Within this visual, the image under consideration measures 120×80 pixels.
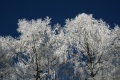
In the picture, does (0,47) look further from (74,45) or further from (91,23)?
(91,23)

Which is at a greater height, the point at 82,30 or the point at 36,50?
the point at 82,30

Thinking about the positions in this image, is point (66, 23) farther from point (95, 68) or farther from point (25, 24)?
point (95, 68)

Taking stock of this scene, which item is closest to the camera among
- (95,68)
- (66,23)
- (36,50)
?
(95,68)

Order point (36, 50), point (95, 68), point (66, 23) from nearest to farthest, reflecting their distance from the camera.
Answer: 1. point (95, 68)
2. point (36, 50)
3. point (66, 23)

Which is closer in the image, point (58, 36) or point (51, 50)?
point (51, 50)

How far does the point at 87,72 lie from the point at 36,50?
3.65 m

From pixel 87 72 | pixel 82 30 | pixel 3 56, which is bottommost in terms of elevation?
pixel 87 72

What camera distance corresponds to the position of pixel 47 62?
650 inches

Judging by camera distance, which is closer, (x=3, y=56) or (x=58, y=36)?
(x=3, y=56)

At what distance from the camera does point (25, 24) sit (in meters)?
17.4

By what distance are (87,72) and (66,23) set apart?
13.1ft

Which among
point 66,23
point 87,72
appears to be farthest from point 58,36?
point 87,72

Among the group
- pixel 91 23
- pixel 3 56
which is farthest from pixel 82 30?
pixel 3 56

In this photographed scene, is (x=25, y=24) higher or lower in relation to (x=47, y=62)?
higher
